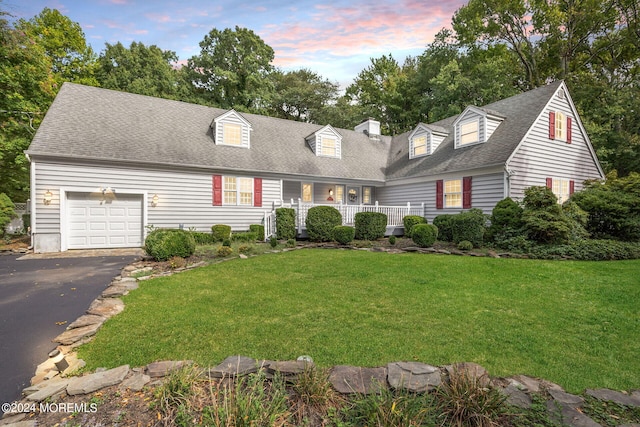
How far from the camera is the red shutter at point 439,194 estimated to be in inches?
547

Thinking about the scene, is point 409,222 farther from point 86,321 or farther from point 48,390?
point 48,390

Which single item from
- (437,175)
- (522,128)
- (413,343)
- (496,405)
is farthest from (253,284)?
(522,128)

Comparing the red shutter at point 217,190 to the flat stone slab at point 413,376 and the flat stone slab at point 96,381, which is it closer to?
the flat stone slab at point 96,381

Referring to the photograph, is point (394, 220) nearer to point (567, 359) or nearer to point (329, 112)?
point (567, 359)

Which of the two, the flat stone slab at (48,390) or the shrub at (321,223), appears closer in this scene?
the flat stone slab at (48,390)

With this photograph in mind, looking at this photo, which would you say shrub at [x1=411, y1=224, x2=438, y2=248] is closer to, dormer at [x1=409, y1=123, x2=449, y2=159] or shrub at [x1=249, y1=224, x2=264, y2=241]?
shrub at [x1=249, y1=224, x2=264, y2=241]

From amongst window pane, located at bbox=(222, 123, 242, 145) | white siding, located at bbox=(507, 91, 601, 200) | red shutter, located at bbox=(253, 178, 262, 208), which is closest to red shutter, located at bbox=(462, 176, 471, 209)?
white siding, located at bbox=(507, 91, 601, 200)

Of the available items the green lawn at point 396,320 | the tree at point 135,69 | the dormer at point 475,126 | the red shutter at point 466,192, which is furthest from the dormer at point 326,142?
the tree at point 135,69

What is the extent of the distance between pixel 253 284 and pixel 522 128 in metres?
12.7

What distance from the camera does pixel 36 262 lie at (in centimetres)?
816

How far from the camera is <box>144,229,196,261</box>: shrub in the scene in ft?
25.5

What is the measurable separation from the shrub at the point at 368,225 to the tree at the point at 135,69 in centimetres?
1881

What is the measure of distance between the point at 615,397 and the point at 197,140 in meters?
14.3

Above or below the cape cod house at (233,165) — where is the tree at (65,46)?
above
